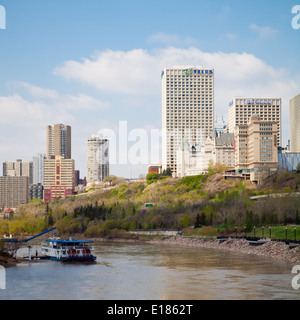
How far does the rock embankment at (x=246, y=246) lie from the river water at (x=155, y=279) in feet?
11.6

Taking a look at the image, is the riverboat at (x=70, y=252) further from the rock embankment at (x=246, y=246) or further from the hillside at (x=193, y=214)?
the hillside at (x=193, y=214)

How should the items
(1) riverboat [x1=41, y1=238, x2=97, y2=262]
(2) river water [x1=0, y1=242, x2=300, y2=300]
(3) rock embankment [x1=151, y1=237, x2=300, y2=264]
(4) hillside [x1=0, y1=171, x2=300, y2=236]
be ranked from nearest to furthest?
(2) river water [x1=0, y1=242, x2=300, y2=300] → (1) riverboat [x1=41, y1=238, x2=97, y2=262] → (3) rock embankment [x1=151, y1=237, x2=300, y2=264] → (4) hillside [x1=0, y1=171, x2=300, y2=236]

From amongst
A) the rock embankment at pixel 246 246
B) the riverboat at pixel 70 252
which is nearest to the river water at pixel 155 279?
the riverboat at pixel 70 252

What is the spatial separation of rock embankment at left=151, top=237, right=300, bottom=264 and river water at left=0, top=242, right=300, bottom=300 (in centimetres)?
353

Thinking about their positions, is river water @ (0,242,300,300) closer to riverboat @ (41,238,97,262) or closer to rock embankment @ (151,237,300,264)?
riverboat @ (41,238,97,262)

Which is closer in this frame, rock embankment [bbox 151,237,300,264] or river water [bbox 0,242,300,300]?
river water [bbox 0,242,300,300]

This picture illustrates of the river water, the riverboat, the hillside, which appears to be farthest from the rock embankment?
the riverboat

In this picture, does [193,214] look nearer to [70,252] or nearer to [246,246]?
[246,246]

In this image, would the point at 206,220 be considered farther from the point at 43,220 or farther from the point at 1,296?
the point at 1,296

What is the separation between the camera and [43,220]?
641ft

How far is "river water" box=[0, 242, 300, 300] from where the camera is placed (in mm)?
59875

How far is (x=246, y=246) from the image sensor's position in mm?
117500
